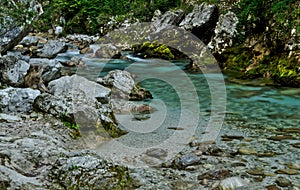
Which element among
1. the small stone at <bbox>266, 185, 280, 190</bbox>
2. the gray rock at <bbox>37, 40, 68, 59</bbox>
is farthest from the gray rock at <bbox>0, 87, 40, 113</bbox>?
the gray rock at <bbox>37, 40, 68, 59</bbox>

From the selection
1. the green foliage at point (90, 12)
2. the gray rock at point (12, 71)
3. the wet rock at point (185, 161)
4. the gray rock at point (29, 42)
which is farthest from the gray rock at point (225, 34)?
the green foliage at point (90, 12)

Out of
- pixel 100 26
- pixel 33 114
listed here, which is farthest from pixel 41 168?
pixel 100 26

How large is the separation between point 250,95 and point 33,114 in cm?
598

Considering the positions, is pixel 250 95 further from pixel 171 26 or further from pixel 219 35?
pixel 171 26

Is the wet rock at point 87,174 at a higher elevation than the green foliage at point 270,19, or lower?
lower

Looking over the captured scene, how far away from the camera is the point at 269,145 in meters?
5.28

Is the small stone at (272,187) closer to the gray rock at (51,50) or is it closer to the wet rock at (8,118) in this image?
the wet rock at (8,118)

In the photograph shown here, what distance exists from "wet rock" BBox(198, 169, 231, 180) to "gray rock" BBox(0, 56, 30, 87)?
623 centimetres

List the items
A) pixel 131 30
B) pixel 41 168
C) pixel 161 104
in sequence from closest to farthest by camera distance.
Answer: pixel 41 168 → pixel 161 104 → pixel 131 30

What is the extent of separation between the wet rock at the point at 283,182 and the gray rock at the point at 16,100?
4.68 meters

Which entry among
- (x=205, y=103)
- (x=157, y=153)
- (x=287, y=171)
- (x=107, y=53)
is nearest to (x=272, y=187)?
(x=287, y=171)

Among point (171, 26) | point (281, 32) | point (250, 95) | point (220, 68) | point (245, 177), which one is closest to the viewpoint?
point (245, 177)

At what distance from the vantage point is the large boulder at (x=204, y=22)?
17.4 m

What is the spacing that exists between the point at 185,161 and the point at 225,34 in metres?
11.5
